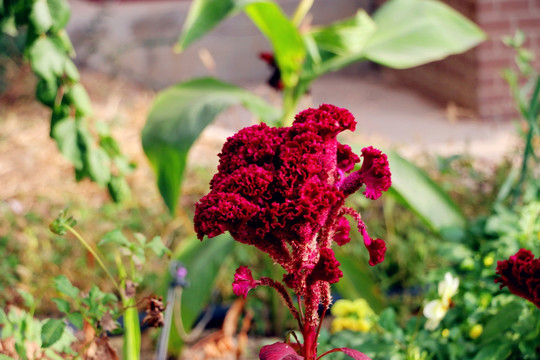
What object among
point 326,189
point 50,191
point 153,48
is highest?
point 326,189

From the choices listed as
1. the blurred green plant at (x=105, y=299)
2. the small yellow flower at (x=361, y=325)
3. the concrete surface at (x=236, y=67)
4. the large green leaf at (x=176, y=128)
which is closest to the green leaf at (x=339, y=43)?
the large green leaf at (x=176, y=128)

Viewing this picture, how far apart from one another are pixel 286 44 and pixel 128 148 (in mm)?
1538

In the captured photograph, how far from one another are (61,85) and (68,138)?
0.14 metres

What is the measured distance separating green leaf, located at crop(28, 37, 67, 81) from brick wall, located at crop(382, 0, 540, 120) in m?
3.42

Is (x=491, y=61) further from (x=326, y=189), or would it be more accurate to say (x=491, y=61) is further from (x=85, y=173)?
(x=326, y=189)

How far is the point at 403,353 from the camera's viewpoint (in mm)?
1243

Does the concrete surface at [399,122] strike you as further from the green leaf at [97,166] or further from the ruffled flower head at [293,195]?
the ruffled flower head at [293,195]

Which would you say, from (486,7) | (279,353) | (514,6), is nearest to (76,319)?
(279,353)

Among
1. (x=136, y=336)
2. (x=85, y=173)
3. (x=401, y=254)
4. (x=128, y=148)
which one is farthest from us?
(x=128, y=148)

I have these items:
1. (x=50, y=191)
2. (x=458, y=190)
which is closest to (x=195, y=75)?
(x=50, y=191)

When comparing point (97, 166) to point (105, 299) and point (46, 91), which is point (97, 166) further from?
point (105, 299)

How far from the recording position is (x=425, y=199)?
1825 millimetres

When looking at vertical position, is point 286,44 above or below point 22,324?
above

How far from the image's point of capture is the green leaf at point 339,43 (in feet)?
6.66
